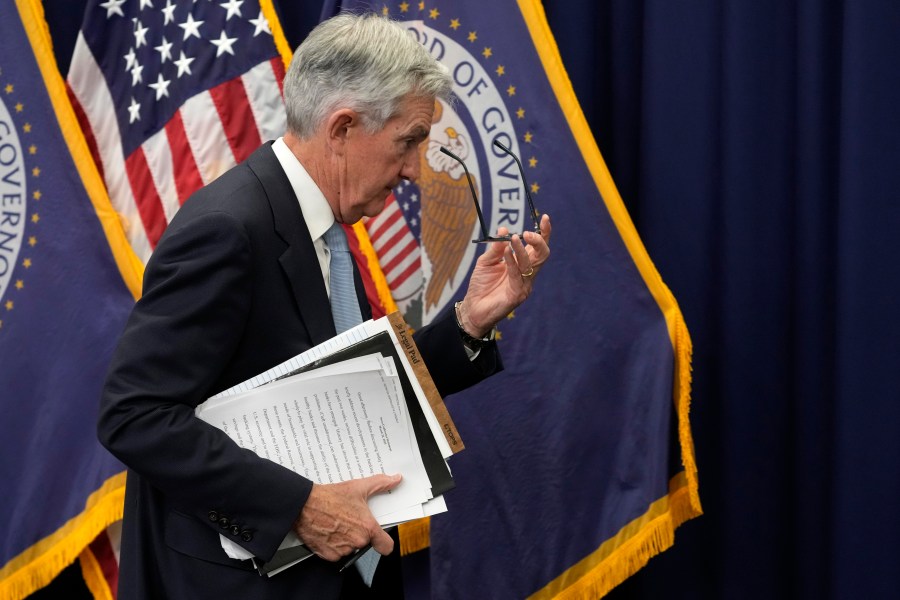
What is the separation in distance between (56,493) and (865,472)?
67.2 inches

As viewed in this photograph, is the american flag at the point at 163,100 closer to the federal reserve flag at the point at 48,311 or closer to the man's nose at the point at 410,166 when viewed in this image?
the federal reserve flag at the point at 48,311

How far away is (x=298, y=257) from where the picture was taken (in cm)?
122

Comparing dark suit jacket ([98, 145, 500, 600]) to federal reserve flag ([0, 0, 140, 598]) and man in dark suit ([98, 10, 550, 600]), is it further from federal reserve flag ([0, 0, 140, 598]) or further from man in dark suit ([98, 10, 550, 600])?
federal reserve flag ([0, 0, 140, 598])

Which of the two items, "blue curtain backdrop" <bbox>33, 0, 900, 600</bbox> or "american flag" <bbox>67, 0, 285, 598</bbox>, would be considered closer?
"blue curtain backdrop" <bbox>33, 0, 900, 600</bbox>

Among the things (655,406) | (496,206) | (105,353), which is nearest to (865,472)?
(655,406)

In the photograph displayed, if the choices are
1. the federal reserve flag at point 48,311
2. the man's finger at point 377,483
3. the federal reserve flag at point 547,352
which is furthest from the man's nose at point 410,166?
the federal reserve flag at point 48,311

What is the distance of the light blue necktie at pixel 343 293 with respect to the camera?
4.30 ft

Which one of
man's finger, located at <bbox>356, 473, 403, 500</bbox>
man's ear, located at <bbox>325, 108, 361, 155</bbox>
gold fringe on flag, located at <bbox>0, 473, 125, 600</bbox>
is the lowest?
gold fringe on flag, located at <bbox>0, 473, 125, 600</bbox>

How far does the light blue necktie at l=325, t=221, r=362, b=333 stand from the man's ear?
11 cm

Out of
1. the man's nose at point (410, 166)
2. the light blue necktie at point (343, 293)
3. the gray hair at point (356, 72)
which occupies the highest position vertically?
the gray hair at point (356, 72)

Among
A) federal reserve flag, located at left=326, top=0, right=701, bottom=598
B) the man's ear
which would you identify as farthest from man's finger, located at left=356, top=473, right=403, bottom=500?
federal reserve flag, located at left=326, top=0, right=701, bottom=598

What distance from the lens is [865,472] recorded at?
195cm

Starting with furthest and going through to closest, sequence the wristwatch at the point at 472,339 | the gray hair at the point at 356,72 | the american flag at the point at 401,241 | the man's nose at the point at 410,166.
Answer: the american flag at the point at 401,241
the wristwatch at the point at 472,339
the man's nose at the point at 410,166
the gray hair at the point at 356,72

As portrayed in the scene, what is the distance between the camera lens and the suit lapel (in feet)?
3.98
